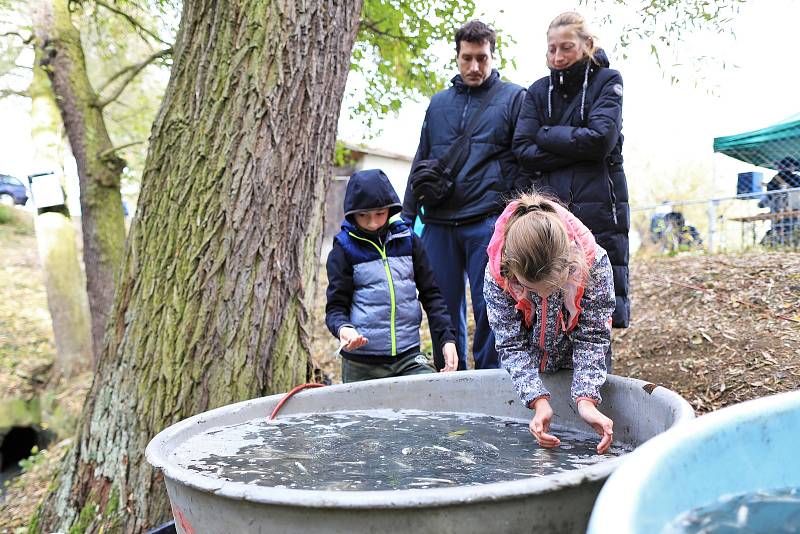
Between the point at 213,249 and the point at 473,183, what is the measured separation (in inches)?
51.2

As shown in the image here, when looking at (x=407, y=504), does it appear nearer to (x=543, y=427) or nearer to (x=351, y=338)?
(x=543, y=427)

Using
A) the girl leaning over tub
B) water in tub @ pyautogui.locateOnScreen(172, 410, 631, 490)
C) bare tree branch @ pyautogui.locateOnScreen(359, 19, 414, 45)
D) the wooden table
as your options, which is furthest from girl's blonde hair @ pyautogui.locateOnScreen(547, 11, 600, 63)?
the wooden table

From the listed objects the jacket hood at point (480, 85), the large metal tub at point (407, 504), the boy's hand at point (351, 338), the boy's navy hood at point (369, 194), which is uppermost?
the jacket hood at point (480, 85)

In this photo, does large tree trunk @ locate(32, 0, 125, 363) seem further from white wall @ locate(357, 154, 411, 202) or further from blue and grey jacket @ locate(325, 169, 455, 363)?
white wall @ locate(357, 154, 411, 202)

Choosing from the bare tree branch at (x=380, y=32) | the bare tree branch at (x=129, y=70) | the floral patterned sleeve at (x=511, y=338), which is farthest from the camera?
the bare tree branch at (x=129, y=70)

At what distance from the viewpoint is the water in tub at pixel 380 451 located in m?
1.82

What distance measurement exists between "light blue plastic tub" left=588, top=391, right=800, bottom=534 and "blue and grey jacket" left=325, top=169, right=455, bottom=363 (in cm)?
192

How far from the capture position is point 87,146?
27.9 ft

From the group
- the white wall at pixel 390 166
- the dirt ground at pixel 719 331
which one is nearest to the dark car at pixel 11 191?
the white wall at pixel 390 166

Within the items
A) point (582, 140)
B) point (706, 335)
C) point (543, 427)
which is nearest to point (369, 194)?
point (582, 140)

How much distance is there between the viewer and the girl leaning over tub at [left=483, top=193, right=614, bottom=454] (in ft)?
6.35

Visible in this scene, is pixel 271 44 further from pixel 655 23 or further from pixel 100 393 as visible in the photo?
pixel 655 23

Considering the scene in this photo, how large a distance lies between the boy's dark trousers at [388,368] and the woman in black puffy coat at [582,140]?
34.4 inches

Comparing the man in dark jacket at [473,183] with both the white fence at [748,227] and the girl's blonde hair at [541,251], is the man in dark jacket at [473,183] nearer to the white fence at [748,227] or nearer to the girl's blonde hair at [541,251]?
the girl's blonde hair at [541,251]
